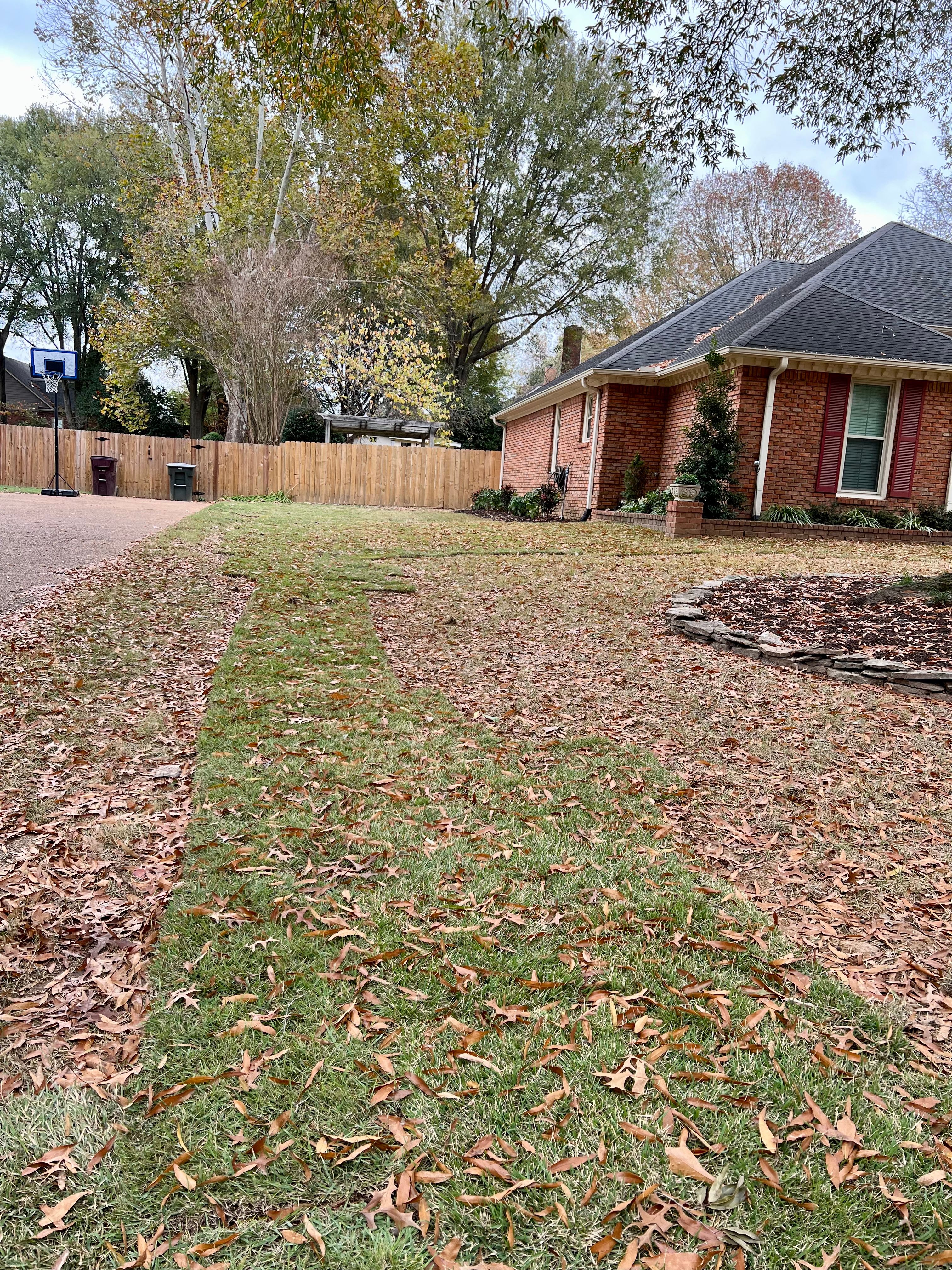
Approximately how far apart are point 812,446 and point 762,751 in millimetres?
10724

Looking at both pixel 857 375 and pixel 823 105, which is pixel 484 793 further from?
pixel 857 375

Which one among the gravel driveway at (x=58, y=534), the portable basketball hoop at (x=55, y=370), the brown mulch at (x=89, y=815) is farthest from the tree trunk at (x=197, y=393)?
the brown mulch at (x=89, y=815)

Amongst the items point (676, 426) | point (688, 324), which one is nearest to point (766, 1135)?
point (676, 426)

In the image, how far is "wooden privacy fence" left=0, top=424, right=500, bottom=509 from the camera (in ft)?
72.5

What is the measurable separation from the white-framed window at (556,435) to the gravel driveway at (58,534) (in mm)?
7926

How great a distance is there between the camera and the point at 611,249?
92.5ft

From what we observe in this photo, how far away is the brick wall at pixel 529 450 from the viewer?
64.4 feet

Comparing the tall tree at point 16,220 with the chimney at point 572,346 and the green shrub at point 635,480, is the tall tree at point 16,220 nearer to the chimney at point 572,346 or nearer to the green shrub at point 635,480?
the chimney at point 572,346

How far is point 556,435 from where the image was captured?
18938 mm

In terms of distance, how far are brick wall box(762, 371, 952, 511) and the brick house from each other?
0.06 ft

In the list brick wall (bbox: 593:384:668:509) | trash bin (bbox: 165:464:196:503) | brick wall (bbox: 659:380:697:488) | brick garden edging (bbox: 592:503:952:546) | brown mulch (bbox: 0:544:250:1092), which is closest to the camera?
brown mulch (bbox: 0:544:250:1092)

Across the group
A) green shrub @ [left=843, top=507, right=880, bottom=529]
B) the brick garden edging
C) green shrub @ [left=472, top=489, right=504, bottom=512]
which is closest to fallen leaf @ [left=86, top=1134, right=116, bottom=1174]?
the brick garden edging

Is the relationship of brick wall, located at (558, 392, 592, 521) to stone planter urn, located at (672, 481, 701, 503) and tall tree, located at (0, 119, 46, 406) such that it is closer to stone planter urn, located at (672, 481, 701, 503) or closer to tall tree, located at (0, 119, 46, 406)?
stone planter urn, located at (672, 481, 701, 503)

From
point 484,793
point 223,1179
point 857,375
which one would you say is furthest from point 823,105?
point 223,1179
